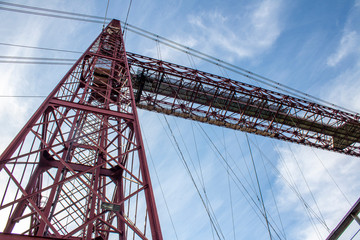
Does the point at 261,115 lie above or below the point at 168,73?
below

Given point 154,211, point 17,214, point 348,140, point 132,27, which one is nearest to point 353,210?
point 154,211

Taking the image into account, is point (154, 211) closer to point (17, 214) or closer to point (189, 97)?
point (17, 214)

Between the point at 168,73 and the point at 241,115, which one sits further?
the point at 241,115

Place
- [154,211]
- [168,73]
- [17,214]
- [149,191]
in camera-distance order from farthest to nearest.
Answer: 1. [168,73]
2. [17,214]
3. [149,191]
4. [154,211]

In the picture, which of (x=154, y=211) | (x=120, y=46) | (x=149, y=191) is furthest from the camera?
(x=120, y=46)

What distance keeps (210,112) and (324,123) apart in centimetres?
1059

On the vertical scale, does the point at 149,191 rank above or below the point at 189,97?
below

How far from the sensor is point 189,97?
20062mm

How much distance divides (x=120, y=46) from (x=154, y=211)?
10.7 meters

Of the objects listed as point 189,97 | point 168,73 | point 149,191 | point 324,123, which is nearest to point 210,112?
point 189,97

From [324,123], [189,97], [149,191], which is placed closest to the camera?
[149,191]

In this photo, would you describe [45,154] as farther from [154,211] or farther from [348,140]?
[348,140]

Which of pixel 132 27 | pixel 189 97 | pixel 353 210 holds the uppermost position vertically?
pixel 132 27

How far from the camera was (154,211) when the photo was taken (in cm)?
479
